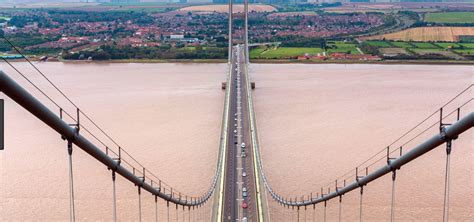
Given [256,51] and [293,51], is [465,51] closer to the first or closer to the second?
[293,51]

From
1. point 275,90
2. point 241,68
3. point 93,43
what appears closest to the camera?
point 275,90

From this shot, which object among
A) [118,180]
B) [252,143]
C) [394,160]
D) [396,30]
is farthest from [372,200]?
[396,30]

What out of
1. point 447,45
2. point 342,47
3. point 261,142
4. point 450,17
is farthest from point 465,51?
point 261,142

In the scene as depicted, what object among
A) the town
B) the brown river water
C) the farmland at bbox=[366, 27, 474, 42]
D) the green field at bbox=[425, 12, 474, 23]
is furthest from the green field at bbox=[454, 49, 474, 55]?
the green field at bbox=[425, 12, 474, 23]

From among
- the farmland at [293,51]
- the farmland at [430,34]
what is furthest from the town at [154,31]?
the farmland at [430,34]

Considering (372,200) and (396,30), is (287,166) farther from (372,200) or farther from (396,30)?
(396,30)

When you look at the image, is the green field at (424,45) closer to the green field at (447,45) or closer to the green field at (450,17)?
the green field at (447,45)

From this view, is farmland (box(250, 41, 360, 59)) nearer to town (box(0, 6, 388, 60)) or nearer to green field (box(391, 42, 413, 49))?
town (box(0, 6, 388, 60))
